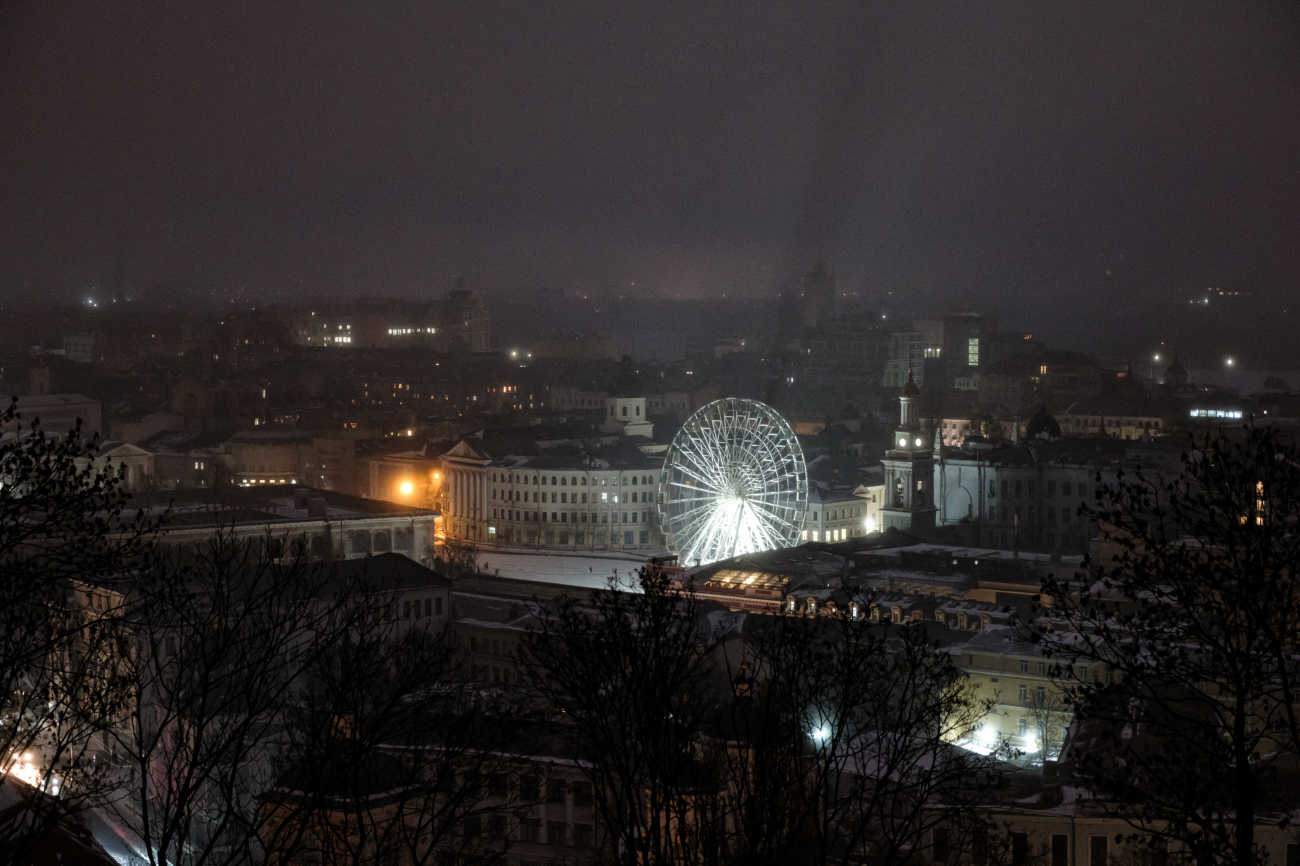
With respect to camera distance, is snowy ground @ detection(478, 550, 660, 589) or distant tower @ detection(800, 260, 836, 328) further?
distant tower @ detection(800, 260, 836, 328)

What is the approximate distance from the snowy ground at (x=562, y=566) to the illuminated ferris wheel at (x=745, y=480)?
2.52 metres

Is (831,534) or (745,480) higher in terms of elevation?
(745,480)

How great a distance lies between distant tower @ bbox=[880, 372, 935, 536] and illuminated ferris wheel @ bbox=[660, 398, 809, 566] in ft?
20.1

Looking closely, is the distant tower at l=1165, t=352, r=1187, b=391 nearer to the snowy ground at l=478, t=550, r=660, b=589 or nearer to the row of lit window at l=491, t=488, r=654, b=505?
the row of lit window at l=491, t=488, r=654, b=505

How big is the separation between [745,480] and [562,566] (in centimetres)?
820

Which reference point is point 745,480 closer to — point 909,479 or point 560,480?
point 909,479

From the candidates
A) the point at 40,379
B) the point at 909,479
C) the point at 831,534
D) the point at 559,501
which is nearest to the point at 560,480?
the point at 559,501

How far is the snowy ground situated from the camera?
41.5m

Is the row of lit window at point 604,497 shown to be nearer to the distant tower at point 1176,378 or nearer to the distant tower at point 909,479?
the distant tower at point 909,479

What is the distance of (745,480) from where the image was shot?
38281 mm

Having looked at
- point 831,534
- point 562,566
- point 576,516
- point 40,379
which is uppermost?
point 40,379

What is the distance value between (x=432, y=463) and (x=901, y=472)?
1786 centimetres

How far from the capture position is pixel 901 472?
45312mm

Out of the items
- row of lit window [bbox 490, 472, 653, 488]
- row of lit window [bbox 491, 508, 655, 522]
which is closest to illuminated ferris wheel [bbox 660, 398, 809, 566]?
row of lit window [bbox 491, 508, 655, 522]
